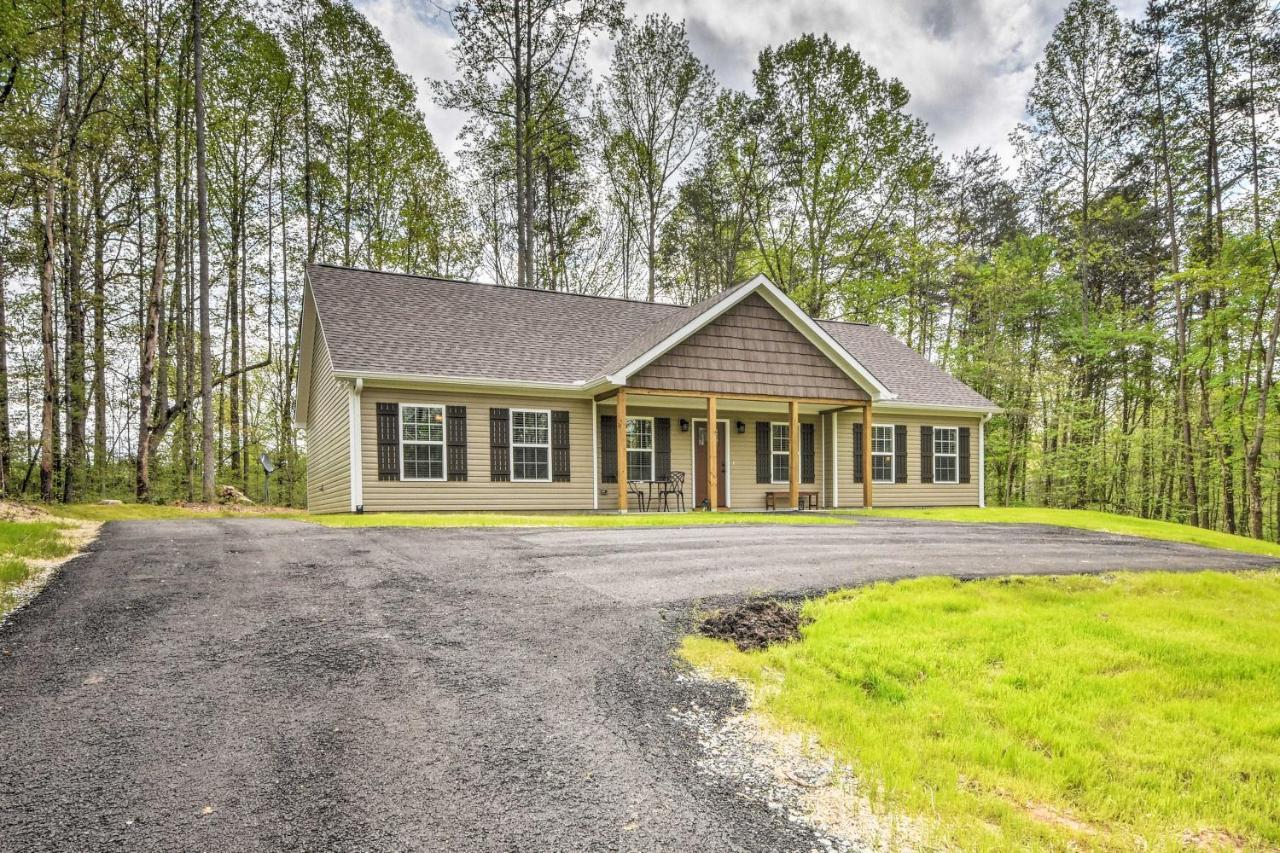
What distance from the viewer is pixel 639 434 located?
14555 mm

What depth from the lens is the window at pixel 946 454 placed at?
56.4 feet

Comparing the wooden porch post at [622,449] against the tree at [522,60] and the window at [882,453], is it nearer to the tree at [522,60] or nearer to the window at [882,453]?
the window at [882,453]

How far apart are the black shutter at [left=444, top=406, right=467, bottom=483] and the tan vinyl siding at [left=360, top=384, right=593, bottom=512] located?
0.09m

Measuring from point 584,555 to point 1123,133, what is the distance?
2202cm

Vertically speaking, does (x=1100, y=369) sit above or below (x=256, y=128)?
below

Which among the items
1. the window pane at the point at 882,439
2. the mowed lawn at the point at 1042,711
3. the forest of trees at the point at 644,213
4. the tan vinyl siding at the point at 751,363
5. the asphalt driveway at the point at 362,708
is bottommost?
the mowed lawn at the point at 1042,711

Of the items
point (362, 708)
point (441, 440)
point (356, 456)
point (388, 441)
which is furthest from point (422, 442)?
point (362, 708)

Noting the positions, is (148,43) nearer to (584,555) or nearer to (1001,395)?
(584,555)

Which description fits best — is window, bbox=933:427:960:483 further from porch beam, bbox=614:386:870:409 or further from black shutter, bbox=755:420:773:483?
black shutter, bbox=755:420:773:483

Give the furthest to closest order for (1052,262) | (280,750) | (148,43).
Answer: (1052,262) → (148,43) → (280,750)

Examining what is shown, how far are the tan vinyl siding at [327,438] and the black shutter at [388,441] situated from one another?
2.09 feet

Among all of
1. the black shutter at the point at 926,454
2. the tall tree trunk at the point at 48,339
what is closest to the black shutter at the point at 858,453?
the black shutter at the point at 926,454

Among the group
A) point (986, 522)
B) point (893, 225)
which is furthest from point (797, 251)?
point (986, 522)

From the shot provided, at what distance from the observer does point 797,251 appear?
2392 centimetres
